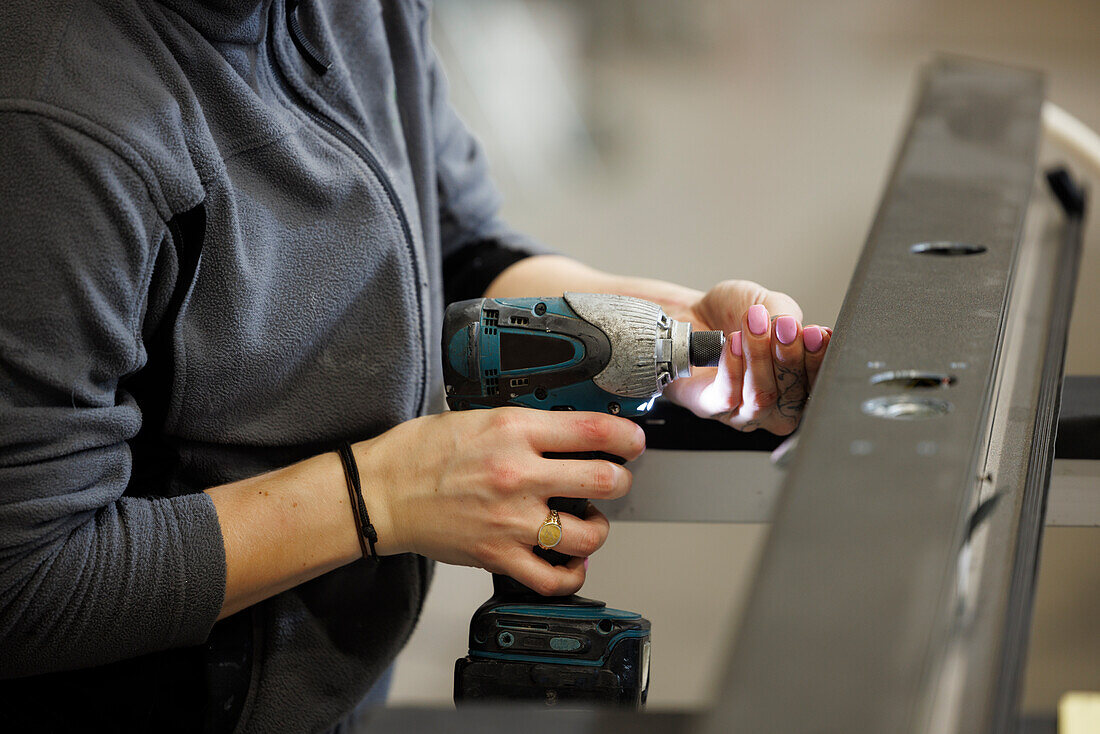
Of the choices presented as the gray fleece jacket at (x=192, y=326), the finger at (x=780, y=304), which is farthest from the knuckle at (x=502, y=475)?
the finger at (x=780, y=304)

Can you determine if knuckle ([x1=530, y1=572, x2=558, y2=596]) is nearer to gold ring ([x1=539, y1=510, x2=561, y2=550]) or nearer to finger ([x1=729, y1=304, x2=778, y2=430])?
gold ring ([x1=539, y1=510, x2=561, y2=550])

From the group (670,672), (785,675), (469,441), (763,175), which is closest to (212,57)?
(469,441)

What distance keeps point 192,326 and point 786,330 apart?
0.41 metres

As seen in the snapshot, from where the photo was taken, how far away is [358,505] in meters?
0.71

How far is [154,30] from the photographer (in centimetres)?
62

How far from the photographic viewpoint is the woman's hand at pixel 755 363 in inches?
27.4

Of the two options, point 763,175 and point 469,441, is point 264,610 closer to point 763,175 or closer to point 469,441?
point 469,441

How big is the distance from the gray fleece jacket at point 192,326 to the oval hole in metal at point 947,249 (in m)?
0.40

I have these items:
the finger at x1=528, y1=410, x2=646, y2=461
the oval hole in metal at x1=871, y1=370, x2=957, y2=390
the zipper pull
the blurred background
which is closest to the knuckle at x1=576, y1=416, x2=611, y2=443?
the finger at x1=528, y1=410, x2=646, y2=461

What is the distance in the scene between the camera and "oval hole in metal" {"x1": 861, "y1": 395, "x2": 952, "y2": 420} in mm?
494

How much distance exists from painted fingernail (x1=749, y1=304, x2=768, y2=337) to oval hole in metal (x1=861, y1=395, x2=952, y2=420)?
0.20 meters

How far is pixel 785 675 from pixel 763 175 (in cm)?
311

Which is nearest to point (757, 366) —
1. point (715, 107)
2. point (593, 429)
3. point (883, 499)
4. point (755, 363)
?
point (755, 363)

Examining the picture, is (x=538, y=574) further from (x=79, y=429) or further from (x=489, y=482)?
(x=79, y=429)
